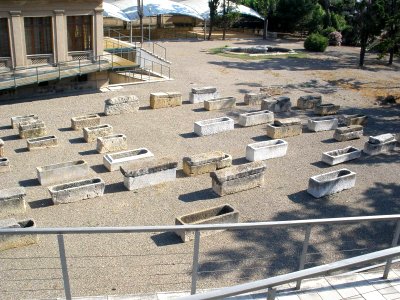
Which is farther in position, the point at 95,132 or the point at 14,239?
the point at 95,132

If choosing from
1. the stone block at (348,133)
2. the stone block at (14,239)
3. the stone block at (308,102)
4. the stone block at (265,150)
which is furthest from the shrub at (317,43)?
the stone block at (14,239)

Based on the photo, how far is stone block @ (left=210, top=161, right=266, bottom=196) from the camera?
501 inches

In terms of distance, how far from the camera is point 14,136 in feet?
55.3

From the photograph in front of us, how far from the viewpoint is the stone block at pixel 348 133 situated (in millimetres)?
17609

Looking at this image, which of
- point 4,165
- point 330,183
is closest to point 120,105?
point 4,165

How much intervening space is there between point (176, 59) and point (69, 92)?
10829mm

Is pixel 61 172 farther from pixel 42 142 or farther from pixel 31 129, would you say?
pixel 31 129

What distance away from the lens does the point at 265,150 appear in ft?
50.6

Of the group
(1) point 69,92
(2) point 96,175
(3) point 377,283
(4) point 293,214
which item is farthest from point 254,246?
(1) point 69,92

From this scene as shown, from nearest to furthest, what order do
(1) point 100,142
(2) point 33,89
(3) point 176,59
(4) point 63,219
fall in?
(4) point 63,219 < (1) point 100,142 < (2) point 33,89 < (3) point 176,59

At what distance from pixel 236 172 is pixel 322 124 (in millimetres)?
7065

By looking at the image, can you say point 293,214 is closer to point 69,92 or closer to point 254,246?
point 254,246

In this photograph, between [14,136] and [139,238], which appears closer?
[139,238]

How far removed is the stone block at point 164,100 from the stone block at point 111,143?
16.3ft
